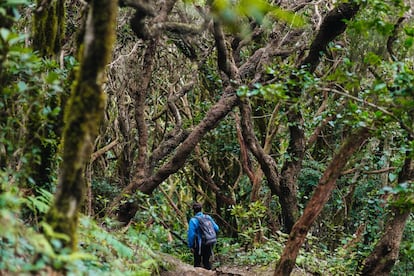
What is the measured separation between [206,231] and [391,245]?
3805 mm

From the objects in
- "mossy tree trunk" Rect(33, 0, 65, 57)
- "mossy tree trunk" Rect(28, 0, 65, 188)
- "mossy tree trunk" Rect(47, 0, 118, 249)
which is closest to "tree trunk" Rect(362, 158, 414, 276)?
"mossy tree trunk" Rect(28, 0, 65, 188)

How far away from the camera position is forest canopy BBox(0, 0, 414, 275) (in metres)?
3.73

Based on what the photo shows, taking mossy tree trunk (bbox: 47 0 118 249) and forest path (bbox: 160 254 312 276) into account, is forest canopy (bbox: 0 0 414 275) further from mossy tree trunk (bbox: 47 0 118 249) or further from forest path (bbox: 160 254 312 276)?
forest path (bbox: 160 254 312 276)

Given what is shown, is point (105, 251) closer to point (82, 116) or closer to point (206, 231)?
point (82, 116)

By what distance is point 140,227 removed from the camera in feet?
27.2

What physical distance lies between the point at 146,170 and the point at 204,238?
1830 mm

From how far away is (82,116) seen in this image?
143 inches

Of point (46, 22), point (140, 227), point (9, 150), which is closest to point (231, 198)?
point (140, 227)

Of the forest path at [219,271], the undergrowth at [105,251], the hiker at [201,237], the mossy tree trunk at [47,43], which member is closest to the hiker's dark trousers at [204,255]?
the hiker at [201,237]

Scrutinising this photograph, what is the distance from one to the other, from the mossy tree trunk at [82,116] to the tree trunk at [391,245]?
5.87 meters

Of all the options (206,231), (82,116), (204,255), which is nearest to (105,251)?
(82,116)

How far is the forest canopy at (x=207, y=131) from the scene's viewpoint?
3734 mm

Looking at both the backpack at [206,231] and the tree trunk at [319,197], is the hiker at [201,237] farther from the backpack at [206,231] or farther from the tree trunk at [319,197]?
the tree trunk at [319,197]

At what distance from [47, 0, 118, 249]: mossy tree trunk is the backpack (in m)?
7.46
